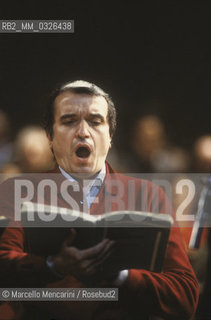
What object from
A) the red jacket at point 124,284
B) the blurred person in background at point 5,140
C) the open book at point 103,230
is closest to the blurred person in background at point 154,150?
the red jacket at point 124,284

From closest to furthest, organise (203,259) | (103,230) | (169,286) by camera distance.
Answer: (103,230)
(169,286)
(203,259)

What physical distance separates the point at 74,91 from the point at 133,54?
0.33 m

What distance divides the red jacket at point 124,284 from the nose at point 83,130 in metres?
0.20

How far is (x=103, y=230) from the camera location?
1459 mm

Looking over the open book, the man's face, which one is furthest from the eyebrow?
the open book

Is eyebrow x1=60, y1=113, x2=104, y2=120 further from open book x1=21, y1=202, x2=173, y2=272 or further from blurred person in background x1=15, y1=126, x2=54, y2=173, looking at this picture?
open book x1=21, y1=202, x2=173, y2=272

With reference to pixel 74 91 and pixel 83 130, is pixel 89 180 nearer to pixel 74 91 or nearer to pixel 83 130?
pixel 83 130

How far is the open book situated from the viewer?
145 centimetres

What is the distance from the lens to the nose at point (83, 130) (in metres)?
1.66

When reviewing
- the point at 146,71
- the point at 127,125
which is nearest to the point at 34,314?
the point at 127,125

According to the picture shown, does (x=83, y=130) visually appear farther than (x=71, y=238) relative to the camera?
Yes

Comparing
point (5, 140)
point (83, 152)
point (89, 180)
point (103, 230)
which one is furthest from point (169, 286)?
point (5, 140)

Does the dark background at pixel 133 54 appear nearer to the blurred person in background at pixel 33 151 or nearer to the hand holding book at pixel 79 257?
the blurred person in background at pixel 33 151

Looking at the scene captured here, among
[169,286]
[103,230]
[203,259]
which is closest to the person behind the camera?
[103,230]
